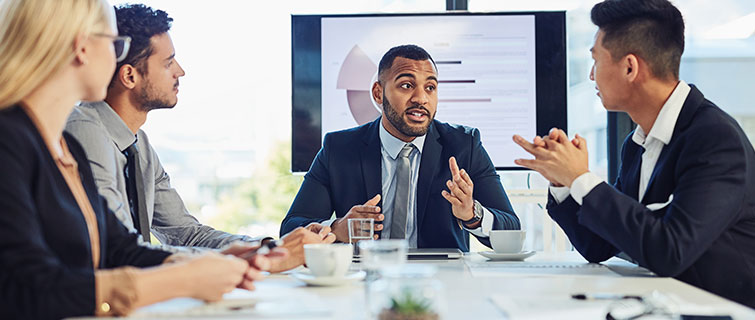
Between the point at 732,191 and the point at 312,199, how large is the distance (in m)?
1.73

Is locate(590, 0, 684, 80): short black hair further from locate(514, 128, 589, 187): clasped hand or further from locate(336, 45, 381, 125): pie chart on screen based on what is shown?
locate(336, 45, 381, 125): pie chart on screen

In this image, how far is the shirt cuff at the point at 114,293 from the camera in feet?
3.79

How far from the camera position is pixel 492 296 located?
53.5 inches

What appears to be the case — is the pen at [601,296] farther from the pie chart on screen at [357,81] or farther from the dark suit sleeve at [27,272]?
the pie chart on screen at [357,81]

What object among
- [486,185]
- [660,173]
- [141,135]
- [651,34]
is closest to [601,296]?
[660,173]

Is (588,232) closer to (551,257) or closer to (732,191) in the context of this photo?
(551,257)

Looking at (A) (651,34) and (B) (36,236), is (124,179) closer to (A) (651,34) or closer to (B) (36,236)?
(B) (36,236)

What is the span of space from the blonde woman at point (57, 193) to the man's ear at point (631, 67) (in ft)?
4.09

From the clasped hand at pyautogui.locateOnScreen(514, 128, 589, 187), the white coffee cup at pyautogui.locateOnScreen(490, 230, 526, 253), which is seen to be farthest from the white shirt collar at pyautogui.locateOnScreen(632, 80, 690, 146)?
the white coffee cup at pyautogui.locateOnScreen(490, 230, 526, 253)

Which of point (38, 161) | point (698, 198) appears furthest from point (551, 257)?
point (38, 161)

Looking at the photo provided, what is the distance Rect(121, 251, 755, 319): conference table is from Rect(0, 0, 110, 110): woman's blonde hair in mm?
480

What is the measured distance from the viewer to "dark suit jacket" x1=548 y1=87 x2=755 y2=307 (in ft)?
5.60

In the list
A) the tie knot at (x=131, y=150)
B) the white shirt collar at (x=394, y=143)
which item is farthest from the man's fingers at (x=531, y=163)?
the tie knot at (x=131, y=150)

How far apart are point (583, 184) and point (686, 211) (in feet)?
0.84
